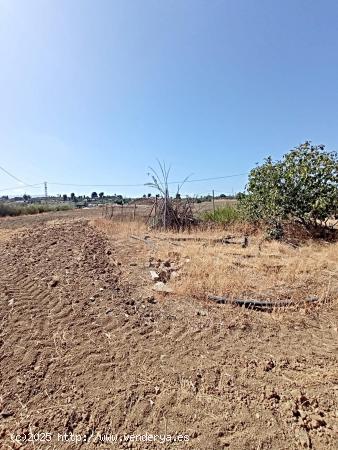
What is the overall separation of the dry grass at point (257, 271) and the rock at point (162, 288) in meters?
0.11

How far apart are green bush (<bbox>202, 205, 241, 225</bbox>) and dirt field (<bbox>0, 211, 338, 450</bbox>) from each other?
6.12 meters

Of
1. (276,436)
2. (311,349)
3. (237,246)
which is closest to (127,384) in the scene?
(276,436)

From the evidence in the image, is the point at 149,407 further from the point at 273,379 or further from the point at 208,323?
the point at 208,323

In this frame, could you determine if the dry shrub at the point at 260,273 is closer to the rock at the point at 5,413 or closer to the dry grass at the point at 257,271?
the dry grass at the point at 257,271

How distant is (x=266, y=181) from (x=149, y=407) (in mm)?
7930

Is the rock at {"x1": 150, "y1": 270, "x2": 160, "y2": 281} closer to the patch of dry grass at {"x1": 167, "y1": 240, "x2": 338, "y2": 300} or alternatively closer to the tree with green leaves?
the patch of dry grass at {"x1": 167, "y1": 240, "x2": 338, "y2": 300}

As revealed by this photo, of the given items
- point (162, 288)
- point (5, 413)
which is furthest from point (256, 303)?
point (5, 413)

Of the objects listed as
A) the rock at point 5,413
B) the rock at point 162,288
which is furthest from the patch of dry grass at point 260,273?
the rock at point 5,413

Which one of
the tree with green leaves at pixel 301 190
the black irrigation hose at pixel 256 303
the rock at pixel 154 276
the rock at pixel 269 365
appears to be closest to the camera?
the rock at pixel 269 365

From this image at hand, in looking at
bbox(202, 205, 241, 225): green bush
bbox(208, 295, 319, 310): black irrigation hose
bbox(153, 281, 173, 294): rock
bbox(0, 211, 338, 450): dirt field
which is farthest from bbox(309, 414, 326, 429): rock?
bbox(202, 205, 241, 225): green bush

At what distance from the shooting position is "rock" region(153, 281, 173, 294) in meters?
3.83

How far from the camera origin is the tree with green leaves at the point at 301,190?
7391 millimetres

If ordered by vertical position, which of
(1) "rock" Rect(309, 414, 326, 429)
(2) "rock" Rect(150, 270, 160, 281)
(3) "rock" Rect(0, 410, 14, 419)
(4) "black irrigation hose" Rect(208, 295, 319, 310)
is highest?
(2) "rock" Rect(150, 270, 160, 281)

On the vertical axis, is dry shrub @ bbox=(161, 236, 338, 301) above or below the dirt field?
above
